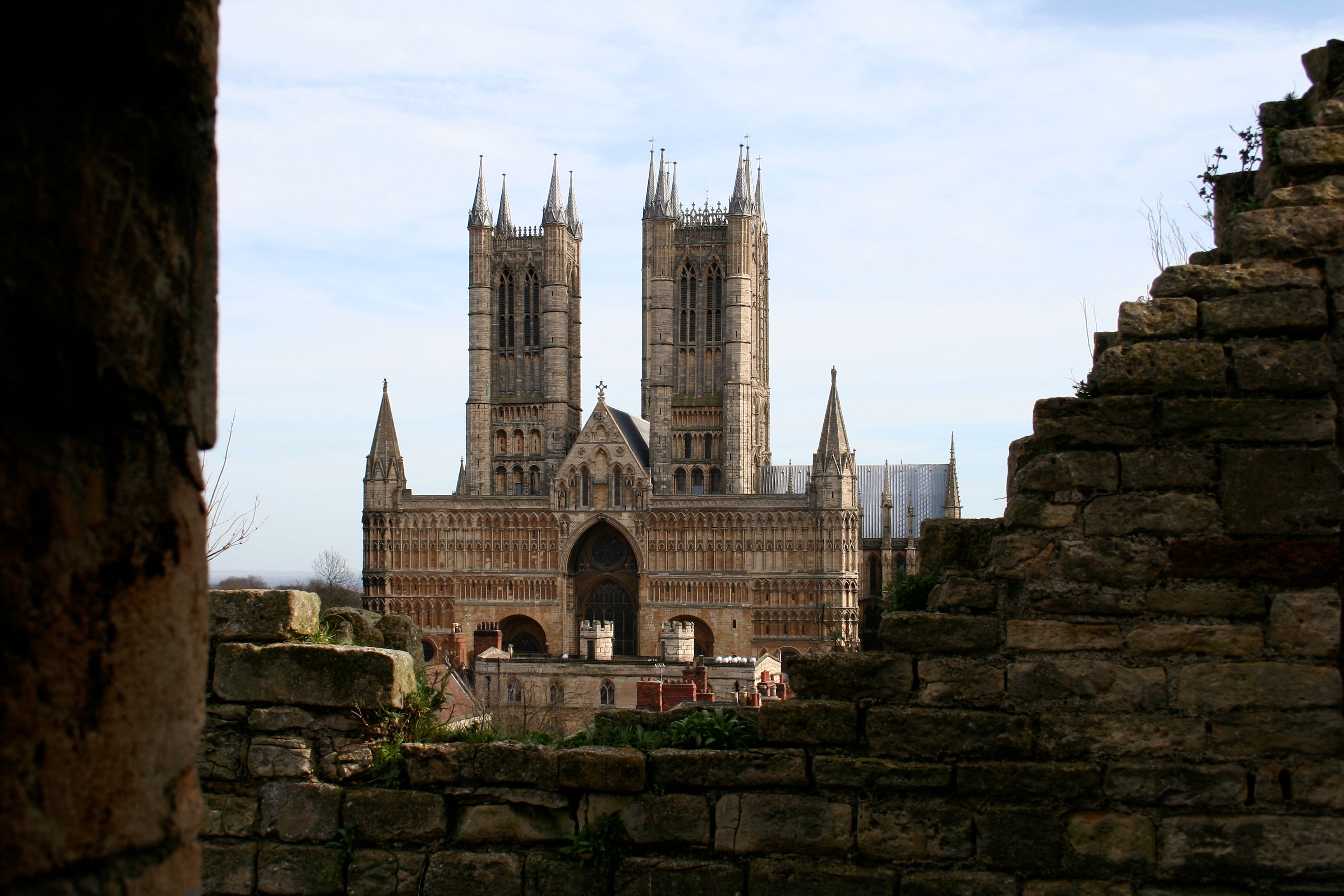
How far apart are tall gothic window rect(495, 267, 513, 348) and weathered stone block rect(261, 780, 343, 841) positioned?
53.9 m

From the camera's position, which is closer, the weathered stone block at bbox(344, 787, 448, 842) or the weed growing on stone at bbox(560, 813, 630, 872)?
the weed growing on stone at bbox(560, 813, 630, 872)

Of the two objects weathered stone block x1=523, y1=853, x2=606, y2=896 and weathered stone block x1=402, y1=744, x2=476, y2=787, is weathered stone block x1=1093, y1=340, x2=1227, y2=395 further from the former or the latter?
weathered stone block x1=402, y1=744, x2=476, y2=787

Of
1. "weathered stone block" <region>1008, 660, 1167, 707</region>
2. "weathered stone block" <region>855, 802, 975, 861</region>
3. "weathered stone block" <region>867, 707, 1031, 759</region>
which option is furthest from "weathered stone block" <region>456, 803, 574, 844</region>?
"weathered stone block" <region>1008, 660, 1167, 707</region>

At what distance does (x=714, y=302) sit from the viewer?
5594 cm

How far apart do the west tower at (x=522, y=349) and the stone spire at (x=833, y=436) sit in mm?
12117

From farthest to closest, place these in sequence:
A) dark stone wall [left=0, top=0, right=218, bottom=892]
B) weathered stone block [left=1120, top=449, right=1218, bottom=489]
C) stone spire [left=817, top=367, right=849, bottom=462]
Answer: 1. stone spire [left=817, top=367, right=849, bottom=462]
2. weathered stone block [left=1120, top=449, right=1218, bottom=489]
3. dark stone wall [left=0, top=0, right=218, bottom=892]

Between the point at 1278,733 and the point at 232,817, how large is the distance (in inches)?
163

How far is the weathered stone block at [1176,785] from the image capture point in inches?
175

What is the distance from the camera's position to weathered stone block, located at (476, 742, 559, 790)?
4.85 meters

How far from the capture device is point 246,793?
5031 millimetres

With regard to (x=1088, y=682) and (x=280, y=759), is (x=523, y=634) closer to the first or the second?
(x=280, y=759)

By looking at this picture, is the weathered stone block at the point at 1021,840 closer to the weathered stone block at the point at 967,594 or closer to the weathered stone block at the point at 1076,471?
the weathered stone block at the point at 967,594

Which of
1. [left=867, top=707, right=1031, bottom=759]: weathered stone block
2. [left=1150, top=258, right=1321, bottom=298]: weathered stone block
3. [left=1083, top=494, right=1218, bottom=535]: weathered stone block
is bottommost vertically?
[left=867, top=707, right=1031, bottom=759]: weathered stone block

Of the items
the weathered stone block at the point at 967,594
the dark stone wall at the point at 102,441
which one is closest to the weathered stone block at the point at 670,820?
the weathered stone block at the point at 967,594
